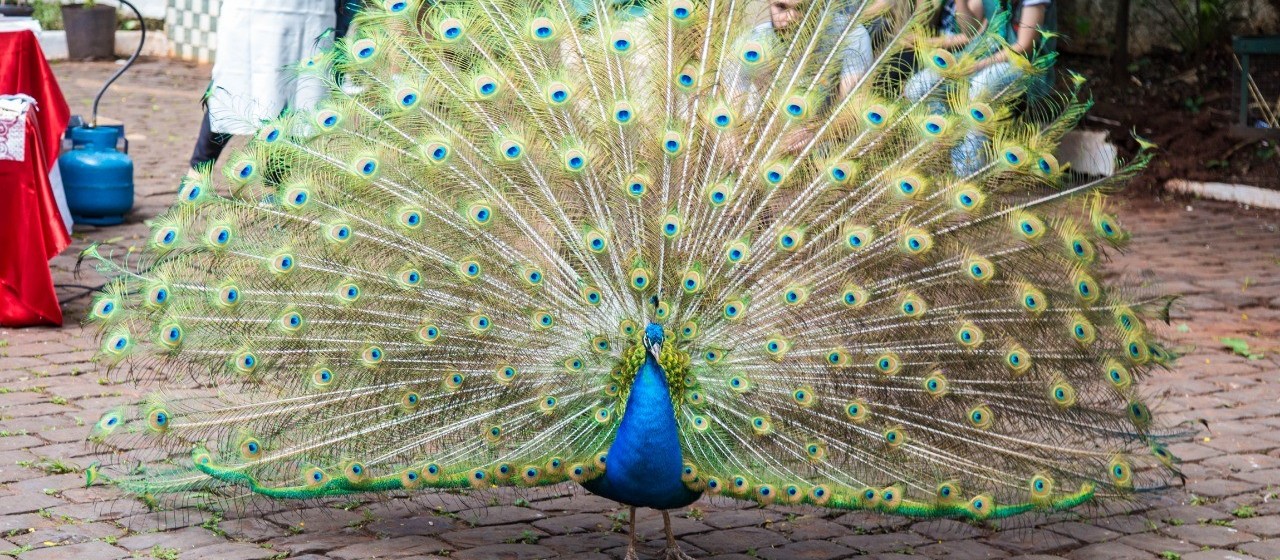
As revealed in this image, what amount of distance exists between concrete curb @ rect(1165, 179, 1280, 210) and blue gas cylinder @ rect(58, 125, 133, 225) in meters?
7.12

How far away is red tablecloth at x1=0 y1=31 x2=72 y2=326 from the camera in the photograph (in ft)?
20.3

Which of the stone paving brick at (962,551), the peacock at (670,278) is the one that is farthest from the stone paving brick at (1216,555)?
the stone paving brick at (962,551)

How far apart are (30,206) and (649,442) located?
3.80 meters

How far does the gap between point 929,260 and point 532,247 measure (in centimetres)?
113

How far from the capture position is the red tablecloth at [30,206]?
20.3 ft

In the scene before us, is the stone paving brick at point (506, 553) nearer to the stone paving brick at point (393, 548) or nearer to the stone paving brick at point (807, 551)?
the stone paving brick at point (393, 548)

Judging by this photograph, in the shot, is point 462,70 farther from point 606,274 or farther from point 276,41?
point 276,41

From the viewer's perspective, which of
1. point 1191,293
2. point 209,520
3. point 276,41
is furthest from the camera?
point 1191,293

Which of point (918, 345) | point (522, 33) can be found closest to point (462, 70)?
point (522, 33)

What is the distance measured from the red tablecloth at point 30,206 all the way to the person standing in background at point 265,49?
2.42 ft

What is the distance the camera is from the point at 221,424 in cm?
410

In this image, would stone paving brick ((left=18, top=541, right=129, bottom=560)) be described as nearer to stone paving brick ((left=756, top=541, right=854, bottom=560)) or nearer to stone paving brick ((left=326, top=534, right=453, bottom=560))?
stone paving brick ((left=326, top=534, right=453, bottom=560))

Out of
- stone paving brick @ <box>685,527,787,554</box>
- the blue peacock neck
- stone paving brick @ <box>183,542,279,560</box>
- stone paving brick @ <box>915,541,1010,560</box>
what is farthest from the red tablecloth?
stone paving brick @ <box>915,541,1010,560</box>

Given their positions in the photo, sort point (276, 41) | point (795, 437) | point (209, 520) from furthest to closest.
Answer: point (276, 41) → point (209, 520) → point (795, 437)
